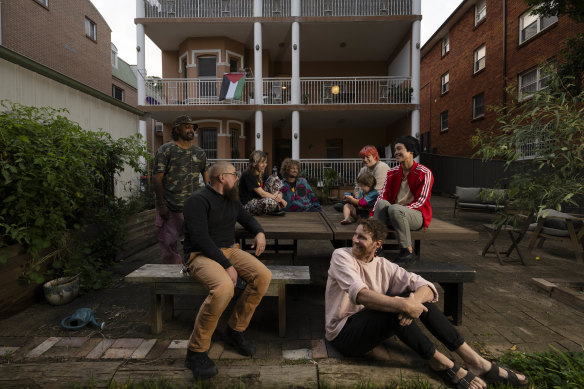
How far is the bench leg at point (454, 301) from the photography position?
10.1 feet

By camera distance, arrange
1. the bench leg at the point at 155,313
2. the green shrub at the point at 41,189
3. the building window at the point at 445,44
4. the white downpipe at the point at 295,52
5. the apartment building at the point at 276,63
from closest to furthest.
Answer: the bench leg at the point at 155,313, the green shrub at the point at 41,189, the white downpipe at the point at 295,52, the apartment building at the point at 276,63, the building window at the point at 445,44

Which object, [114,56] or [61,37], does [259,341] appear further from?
[114,56]

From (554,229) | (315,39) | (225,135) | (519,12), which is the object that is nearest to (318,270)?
(554,229)

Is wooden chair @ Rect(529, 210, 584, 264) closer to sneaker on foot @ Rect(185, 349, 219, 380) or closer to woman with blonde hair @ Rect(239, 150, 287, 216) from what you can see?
woman with blonde hair @ Rect(239, 150, 287, 216)

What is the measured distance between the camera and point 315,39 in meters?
14.6

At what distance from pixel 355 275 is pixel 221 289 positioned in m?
1.00

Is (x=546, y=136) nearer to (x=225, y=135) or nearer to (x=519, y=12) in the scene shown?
(x=225, y=135)

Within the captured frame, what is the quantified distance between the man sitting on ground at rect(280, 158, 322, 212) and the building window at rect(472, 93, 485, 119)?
1528 centimetres

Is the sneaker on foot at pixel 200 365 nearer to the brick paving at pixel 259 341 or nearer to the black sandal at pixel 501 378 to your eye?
the brick paving at pixel 259 341

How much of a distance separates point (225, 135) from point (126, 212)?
395 inches

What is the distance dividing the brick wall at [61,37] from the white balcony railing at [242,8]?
4.33 meters

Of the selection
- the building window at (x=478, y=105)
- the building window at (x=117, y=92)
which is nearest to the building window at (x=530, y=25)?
the building window at (x=478, y=105)

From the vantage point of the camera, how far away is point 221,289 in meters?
2.40

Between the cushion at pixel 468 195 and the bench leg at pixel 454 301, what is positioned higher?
the cushion at pixel 468 195
